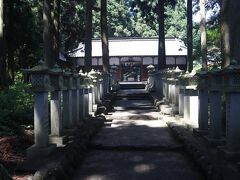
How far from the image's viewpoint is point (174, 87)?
48.3ft

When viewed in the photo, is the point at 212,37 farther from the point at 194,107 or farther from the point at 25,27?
the point at 194,107

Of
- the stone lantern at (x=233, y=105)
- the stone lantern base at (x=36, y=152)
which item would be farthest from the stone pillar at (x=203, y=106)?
the stone lantern base at (x=36, y=152)

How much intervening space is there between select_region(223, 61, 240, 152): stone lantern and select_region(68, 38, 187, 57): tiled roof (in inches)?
1489

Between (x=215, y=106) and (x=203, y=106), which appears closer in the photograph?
(x=215, y=106)

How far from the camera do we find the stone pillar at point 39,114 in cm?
715

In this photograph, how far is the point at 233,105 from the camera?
6785mm

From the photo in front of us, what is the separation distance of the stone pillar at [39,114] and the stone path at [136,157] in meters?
0.76

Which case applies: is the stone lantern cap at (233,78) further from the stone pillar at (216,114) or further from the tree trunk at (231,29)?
the tree trunk at (231,29)

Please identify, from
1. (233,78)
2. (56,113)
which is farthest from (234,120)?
(56,113)

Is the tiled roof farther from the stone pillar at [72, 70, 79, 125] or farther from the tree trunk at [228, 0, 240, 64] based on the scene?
the tree trunk at [228, 0, 240, 64]

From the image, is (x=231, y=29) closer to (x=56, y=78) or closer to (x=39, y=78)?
(x=56, y=78)

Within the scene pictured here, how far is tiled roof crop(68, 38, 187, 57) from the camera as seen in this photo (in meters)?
45.9

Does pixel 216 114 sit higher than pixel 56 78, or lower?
lower

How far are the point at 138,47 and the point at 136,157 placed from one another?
41.5 meters
